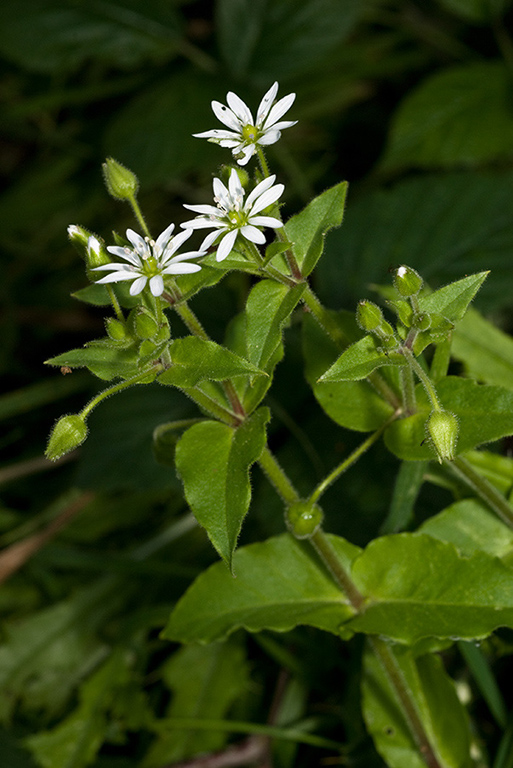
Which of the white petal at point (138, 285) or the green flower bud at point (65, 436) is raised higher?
the white petal at point (138, 285)

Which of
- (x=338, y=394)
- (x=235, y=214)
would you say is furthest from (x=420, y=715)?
(x=235, y=214)

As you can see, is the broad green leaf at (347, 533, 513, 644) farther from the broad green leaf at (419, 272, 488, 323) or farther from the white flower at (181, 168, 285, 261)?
the white flower at (181, 168, 285, 261)

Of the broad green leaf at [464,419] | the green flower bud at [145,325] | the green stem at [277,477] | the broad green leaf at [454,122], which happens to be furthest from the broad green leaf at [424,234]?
the green flower bud at [145,325]

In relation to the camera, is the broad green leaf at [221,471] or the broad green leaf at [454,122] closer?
the broad green leaf at [221,471]

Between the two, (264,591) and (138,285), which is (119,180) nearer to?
(138,285)

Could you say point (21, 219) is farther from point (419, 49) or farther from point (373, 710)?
point (373, 710)

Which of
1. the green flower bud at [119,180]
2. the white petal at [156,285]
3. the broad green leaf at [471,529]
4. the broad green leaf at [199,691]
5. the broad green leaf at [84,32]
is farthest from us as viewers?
the broad green leaf at [84,32]

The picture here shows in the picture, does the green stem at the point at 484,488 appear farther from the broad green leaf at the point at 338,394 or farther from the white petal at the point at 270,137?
the white petal at the point at 270,137
